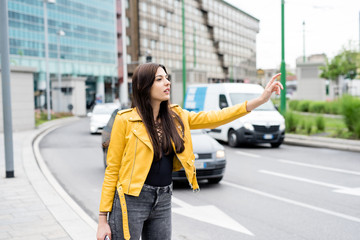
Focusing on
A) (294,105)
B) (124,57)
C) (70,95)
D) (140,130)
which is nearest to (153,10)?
(124,57)

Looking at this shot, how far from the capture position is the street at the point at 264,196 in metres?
5.81

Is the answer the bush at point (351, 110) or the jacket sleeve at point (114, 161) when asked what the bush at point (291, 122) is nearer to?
the bush at point (351, 110)

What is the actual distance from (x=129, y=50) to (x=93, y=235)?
7870cm

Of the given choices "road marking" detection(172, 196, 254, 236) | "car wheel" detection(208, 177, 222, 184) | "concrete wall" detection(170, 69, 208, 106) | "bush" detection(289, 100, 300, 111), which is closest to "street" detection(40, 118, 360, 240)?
"road marking" detection(172, 196, 254, 236)

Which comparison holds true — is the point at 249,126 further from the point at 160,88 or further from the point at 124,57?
the point at 124,57

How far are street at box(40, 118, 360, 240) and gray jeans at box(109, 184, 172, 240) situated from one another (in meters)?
2.79

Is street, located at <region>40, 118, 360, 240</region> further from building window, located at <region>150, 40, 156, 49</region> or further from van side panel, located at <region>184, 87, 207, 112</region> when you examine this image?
building window, located at <region>150, 40, 156, 49</region>

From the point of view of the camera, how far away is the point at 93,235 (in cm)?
513

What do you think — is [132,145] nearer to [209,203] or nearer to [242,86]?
[209,203]

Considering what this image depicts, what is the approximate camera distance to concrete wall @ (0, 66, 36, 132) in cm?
2317

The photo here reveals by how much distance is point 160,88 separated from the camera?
9.08 ft

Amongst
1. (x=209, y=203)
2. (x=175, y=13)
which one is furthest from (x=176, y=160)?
(x=175, y=13)

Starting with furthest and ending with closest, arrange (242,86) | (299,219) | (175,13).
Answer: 1. (175,13)
2. (242,86)
3. (299,219)

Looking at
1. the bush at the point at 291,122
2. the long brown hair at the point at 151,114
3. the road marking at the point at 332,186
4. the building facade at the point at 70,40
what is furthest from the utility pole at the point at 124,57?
the long brown hair at the point at 151,114
